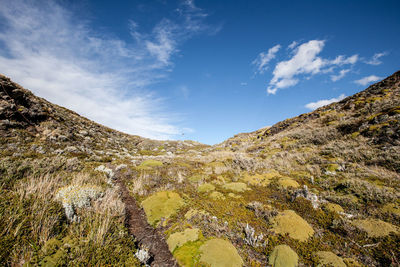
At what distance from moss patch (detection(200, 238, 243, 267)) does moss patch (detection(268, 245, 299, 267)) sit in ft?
2.79

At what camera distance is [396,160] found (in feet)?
30.0

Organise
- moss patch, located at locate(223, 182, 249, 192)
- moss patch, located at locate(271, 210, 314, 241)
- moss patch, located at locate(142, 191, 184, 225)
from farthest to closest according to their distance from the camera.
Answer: moss patch, located at locate(223, 182, 249, 192) < moss patch, located at locate(142, 191, 184, 225) < moss patch, located at locate(271, 210, 314, 241)

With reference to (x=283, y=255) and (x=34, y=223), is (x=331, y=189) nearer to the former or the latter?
(x=283, y=255)

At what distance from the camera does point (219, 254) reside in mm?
3951

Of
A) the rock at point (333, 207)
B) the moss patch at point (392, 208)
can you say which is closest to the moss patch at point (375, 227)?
the rock at point (333, 207)

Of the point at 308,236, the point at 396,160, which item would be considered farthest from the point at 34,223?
the point at 396,160

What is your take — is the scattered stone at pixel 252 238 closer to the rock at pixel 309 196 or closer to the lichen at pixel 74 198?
the rock at pixel 309 196

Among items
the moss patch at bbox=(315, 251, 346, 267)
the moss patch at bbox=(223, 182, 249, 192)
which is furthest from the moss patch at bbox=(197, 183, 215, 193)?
the moss patch at bbox=(315, 251, 346, 267)

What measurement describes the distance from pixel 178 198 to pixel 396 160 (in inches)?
533

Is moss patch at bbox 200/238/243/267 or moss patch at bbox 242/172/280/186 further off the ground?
moss patch at bbox 242/172/280/186

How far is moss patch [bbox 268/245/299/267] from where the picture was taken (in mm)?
3676

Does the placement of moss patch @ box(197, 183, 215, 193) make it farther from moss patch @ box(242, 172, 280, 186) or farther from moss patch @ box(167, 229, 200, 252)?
moss patch @ box(167, 229, 200, 252)

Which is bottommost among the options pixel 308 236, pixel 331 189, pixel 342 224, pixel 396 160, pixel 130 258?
pixel 130 258

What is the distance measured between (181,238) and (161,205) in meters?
2.34
